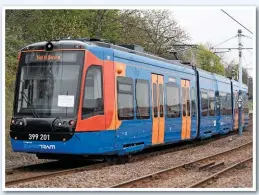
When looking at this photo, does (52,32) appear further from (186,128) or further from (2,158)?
(2,158)

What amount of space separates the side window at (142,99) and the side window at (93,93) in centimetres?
190

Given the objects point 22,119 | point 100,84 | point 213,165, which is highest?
point 100,84

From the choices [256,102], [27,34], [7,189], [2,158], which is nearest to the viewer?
[7,189]

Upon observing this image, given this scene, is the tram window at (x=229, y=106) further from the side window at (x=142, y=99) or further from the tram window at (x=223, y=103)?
the side window at (x=142, y=99)

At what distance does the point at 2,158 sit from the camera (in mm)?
9875

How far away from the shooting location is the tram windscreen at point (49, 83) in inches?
460

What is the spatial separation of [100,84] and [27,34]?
18.2 ft

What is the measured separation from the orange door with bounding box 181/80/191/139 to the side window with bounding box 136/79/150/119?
3.62m

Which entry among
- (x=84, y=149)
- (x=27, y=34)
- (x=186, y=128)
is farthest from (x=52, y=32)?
(x=84, y=149)

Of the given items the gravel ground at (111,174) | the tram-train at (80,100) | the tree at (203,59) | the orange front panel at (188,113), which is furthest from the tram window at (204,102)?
the tram-train at (80,100)

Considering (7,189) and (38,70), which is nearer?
(7,189)

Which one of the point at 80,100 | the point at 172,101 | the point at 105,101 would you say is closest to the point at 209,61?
the point at 172,101

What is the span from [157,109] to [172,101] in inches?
60.5

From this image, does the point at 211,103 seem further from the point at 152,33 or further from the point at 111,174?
the point at 111,174
